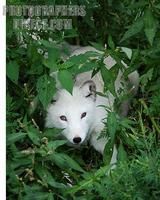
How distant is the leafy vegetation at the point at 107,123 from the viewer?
13.1 feet

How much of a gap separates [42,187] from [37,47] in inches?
39.9

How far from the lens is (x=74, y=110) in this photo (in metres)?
5.01

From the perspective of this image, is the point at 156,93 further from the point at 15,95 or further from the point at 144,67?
the point at 15,95

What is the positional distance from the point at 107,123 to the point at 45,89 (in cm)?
46

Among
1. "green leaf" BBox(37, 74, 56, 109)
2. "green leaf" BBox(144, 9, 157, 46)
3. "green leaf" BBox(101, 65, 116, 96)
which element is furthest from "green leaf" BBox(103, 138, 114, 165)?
"green leaf" BBox(144, 9, 157, 46)

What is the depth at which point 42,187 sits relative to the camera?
412 cm

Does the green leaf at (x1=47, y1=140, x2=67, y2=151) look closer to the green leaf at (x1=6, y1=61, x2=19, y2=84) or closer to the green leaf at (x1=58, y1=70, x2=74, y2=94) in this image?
the green leaf at (x1=58, y1=70, x2=74, y2=94)

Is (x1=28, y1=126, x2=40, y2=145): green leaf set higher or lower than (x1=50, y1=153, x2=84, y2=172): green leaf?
higher

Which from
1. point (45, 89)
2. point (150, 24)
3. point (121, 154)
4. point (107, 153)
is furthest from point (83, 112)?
point (150, 24)

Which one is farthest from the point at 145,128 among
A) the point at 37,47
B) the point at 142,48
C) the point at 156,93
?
the point at 37,47

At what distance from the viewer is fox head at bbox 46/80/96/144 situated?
4.92 metres

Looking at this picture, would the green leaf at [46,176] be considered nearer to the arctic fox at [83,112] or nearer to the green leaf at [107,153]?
the green leaf at [107,153]

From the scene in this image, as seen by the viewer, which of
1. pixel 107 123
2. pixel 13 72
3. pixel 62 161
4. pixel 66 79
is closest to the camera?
pixel 62 161

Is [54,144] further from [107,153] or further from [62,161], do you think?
[107,153]
